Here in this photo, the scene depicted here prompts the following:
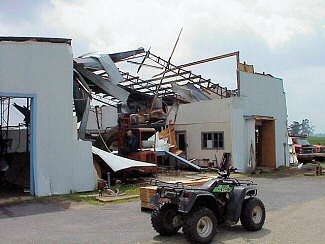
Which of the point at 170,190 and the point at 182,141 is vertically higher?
the point at 182,141

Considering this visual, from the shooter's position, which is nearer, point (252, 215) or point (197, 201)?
point (197, 201)

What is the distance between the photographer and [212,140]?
24.0 m

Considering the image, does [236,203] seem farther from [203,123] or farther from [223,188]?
[203,123]

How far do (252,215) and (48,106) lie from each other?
8.91 m

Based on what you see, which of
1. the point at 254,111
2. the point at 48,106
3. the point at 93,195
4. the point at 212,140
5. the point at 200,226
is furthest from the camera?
the point at 254,111

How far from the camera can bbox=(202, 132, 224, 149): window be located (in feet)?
77.2

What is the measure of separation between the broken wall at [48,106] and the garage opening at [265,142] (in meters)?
13.7

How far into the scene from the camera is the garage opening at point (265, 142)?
2503 cm

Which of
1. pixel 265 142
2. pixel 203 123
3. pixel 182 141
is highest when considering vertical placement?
pixel 203 123

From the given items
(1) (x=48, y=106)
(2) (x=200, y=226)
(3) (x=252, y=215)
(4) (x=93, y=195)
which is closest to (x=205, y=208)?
(2) (x=200, y=226)

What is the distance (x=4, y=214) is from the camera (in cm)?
1118

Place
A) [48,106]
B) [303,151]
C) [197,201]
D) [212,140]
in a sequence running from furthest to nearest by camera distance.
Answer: [303,151], [212,140], [48,106], [197,201]

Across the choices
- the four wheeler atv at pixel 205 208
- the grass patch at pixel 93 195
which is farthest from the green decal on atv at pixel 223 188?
the grass patch at pixel 93 195

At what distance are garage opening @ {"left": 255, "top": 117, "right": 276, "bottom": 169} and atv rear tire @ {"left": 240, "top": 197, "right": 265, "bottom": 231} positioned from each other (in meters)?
16.6
